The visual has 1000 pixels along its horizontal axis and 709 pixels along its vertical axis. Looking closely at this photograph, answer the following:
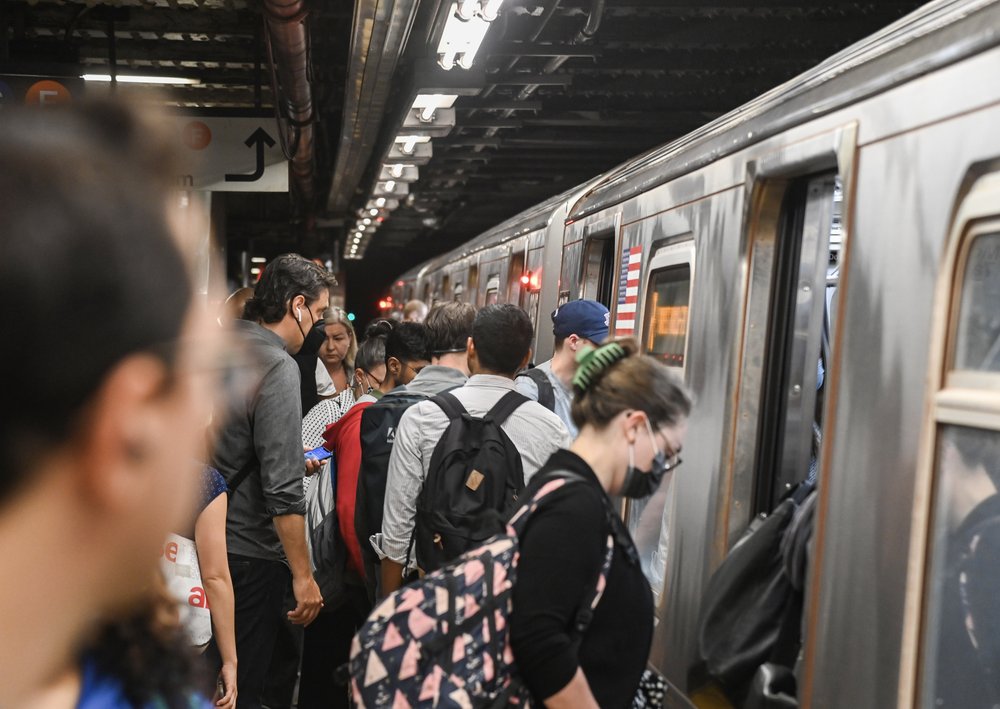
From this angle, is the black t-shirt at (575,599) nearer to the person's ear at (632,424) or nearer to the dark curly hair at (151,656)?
the person's ear at (632,424)

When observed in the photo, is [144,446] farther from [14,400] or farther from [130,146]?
[130,146]

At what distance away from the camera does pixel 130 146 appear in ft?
2.22

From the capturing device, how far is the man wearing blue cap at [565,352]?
14.4 ft

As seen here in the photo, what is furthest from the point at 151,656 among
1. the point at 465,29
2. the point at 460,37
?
the point at 460,37

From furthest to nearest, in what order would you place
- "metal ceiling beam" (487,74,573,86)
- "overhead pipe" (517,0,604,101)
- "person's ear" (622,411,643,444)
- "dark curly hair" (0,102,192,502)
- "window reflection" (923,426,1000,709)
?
"metal ceiling beam" (487,74,573,86), "overhead pipe" (517,0,604,101), "person's ear" (622,411,643,444), "window reflection" (923,426,1000,709), "dark curly hair" (0,102,192,502)

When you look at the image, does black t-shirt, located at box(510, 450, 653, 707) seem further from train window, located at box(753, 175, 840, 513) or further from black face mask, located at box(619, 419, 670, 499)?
train window, located at box(753, 175, 840, 513)

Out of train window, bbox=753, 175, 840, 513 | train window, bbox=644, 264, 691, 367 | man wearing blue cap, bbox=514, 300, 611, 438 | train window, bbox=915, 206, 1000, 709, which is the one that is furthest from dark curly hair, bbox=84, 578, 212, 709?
man wearing blue cap, bbox=514, 300, 611, 438

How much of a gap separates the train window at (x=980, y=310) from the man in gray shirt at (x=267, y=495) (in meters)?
2.18

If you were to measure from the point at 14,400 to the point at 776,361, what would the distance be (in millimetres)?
2875

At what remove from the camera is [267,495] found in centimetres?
370

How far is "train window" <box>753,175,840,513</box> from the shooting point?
3225 millimetres

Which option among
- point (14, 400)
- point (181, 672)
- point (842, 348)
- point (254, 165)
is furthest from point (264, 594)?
point (254, 165)

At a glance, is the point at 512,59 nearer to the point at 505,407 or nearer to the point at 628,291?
the point at 628,291

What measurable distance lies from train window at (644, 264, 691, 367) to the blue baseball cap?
0.65ft
